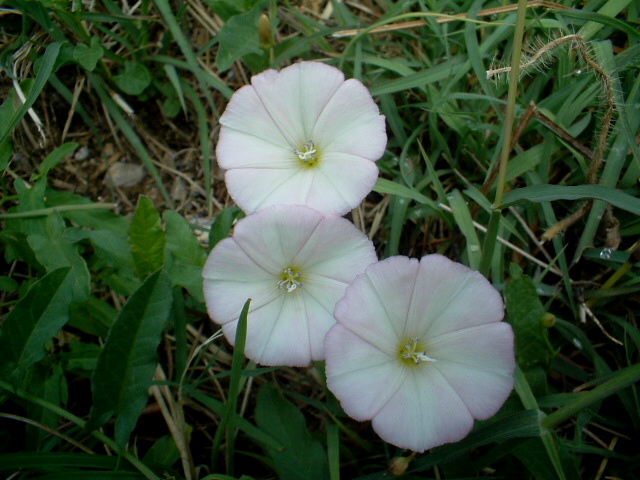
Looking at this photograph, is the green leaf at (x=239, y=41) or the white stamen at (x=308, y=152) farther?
the green leaf at (x=239, y=41)

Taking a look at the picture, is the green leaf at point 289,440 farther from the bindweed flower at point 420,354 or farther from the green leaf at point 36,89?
the green leaf at point 36,89

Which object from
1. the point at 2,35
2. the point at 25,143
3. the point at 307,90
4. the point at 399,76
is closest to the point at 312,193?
the point at 307,90

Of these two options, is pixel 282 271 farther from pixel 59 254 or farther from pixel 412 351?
pixel 59 254

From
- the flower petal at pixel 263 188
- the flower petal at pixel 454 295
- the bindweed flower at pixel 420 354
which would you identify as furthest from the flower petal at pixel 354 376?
the flower petal at pixel 263 188

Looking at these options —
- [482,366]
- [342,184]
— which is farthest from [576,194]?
[342,184]

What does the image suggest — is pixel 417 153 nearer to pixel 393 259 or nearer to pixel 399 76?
pixel 399 76

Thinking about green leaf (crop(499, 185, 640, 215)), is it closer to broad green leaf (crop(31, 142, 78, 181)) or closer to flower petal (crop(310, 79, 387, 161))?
flower petal (crop(310, 79, 387, 161))

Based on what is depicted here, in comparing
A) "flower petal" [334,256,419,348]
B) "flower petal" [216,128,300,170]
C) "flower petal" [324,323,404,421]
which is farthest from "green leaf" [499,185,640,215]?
"flower petal" [216,128,300,170]
